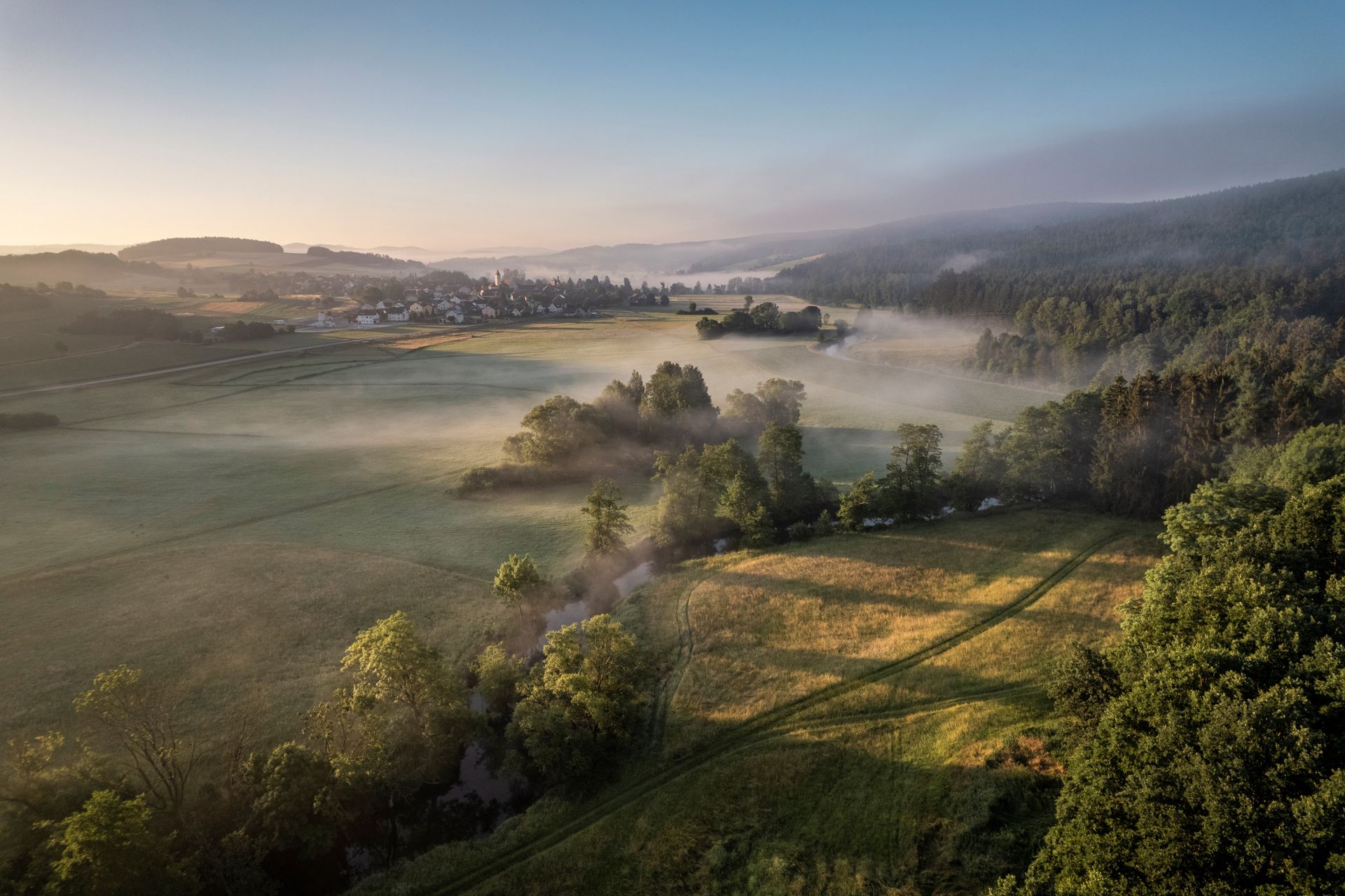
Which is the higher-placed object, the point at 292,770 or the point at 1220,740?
the point at 1220,740

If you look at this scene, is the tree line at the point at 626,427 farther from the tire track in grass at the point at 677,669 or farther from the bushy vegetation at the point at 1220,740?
the bushy vegetation at the point at 1220,740

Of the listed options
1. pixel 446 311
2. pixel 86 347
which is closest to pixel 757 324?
pixel 446 311

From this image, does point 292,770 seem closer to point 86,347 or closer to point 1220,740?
point 1220,740

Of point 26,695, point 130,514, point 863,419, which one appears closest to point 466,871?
point 26,695

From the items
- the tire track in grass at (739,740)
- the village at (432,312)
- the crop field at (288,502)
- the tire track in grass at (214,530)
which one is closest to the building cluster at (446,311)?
the village at (432,312)

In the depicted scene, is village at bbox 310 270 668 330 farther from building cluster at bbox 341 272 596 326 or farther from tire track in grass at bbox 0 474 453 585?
tire track in grass at bbox 0 474 453 585

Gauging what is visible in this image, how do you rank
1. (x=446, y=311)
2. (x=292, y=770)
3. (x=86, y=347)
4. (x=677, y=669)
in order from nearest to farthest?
1. (x=292, y=770)
2. (x=677, y=669)
3. (x=86, y=347)
4. (x=446, y=311)

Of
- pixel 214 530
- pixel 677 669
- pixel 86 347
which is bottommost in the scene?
pixel 677 669
